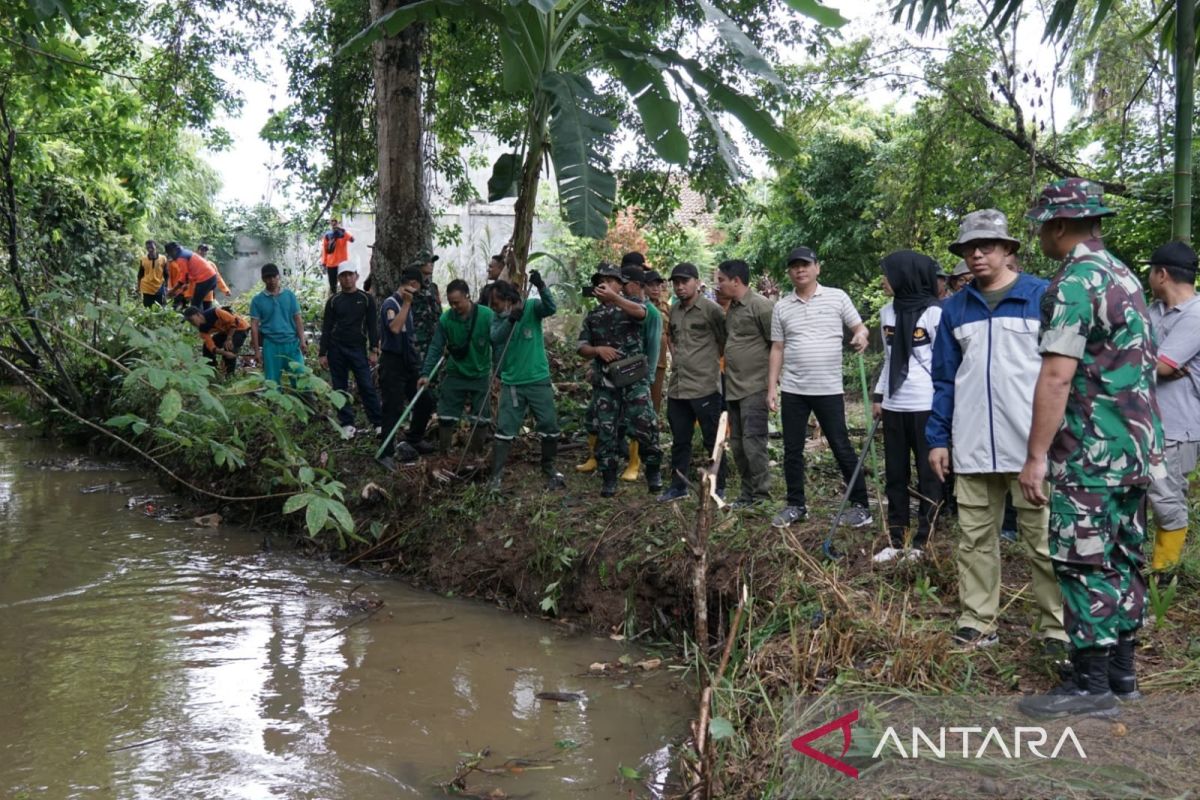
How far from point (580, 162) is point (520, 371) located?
1715 mm

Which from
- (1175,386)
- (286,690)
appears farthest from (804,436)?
(286,690)

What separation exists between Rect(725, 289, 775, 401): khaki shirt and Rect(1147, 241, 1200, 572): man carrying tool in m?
2.40

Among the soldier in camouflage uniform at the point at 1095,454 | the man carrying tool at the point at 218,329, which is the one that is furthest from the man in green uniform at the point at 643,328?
the man carrying tool at the point at 218,329

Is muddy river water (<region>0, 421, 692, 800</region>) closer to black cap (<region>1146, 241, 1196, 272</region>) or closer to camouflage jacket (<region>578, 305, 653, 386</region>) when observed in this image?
camouflage jacket (<region>578, 305, 653, 386</region>)

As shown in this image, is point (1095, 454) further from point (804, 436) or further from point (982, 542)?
point (804, 436)

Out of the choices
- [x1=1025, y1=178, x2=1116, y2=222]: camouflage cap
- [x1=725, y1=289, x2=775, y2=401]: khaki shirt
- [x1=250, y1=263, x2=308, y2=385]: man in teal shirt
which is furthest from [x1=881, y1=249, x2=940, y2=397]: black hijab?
[x1=250, y1=263, x2=308, y2=385]: man in teal shirt

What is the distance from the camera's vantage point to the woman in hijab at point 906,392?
5.30 metres

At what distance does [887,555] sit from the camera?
514 cm

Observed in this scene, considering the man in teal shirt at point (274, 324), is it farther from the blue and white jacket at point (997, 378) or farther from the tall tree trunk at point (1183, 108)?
the tall tree trunk at point (1183, 108)

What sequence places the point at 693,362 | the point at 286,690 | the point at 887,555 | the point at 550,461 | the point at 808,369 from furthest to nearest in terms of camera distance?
1. the point at 550,461
2. the point at 693,362
3. the point at 808,369
4. the point at 887,555
5. the point at 286,690

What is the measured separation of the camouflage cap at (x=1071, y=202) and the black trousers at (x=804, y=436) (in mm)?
2584

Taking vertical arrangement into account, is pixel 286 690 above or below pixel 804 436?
below

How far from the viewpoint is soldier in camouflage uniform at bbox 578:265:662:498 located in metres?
7.04

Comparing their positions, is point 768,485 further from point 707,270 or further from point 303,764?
point 707,270
